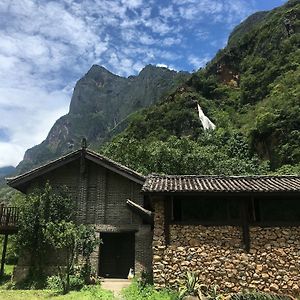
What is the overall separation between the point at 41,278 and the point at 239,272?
924cm

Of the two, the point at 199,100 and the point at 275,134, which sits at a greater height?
the point at 199,100

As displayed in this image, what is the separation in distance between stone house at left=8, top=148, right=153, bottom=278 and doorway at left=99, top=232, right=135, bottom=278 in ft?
7.08

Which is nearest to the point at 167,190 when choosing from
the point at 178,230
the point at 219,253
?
the point at 178,230

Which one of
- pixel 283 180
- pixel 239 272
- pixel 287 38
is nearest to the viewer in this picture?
pixel 239 272

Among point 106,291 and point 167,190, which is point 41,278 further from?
point 167,190

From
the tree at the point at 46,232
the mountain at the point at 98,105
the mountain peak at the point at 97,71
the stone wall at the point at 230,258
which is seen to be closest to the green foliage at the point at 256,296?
the stone wall at the point at 230,258

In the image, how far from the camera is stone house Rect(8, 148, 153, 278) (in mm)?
19312

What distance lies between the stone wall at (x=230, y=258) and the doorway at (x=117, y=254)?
7367 millimetres

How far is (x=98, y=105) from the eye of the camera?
151250 mm

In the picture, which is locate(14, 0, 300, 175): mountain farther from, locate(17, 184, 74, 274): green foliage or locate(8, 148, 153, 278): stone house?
locate(17, 184, 74, 274): green foliage

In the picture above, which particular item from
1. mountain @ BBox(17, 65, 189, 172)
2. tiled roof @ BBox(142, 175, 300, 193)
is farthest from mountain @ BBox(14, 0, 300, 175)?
tiled roof @ BBox(142, 175, 300, 193)

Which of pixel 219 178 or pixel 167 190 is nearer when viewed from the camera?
pixel 167 190

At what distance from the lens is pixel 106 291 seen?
15.7 metres

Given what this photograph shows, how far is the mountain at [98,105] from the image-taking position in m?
122
